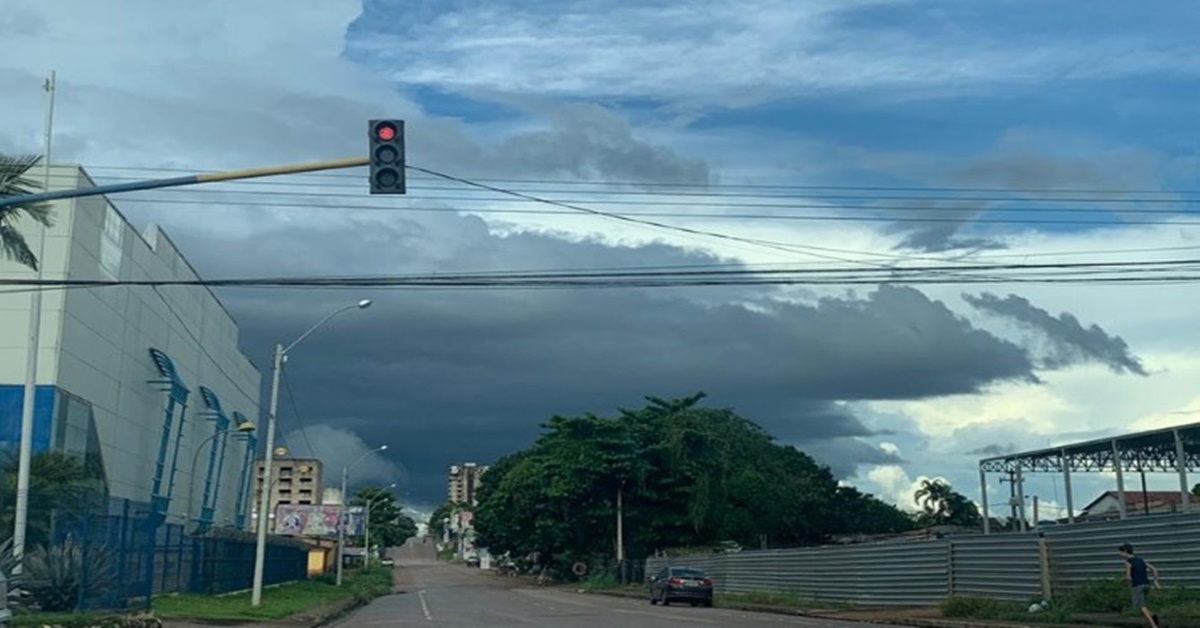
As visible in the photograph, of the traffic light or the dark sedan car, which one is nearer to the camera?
the traffic light

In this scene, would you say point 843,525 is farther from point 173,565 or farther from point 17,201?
point 17,201

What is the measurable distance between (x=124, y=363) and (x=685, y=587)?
2971cm

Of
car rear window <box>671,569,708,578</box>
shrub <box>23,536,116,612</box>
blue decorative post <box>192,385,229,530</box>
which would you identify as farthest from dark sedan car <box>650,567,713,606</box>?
blue decorative post <box>192,385,229,530</box>

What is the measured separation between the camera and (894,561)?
134 feet

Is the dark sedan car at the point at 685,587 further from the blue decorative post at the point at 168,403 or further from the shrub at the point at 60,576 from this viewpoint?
the blue decorative post at the point at 168,403

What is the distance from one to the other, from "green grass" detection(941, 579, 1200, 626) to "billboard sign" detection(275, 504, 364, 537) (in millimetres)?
75420

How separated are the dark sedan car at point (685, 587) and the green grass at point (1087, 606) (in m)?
15.6

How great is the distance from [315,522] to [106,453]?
4393cm

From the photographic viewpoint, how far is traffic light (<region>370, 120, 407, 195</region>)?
18.2m

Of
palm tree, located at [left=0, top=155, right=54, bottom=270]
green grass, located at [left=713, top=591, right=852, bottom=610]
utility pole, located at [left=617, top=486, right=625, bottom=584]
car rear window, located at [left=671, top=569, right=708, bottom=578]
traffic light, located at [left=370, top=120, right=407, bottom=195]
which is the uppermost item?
palm tree, located at [left=0, top=155, right=54, bottom=270]

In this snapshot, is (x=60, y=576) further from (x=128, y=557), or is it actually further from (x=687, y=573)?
(x=687, y=573)

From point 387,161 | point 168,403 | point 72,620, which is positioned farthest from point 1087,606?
point 168,403

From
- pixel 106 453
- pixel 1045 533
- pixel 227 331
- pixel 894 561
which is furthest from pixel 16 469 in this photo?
pixel 227 331

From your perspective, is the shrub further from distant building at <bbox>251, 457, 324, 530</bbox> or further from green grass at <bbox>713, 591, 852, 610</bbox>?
distant building at <bbox>251, 457, 324, 530</bbox>
